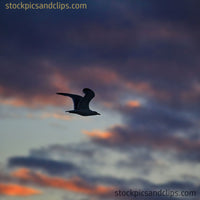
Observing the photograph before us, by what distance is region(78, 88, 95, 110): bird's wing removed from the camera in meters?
47.6

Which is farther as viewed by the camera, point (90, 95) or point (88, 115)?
point (88, 115)

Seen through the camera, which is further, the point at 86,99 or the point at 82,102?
the point at 82,102

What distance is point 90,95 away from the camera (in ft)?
160

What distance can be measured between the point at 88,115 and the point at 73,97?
14.4 feet

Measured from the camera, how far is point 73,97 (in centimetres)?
5025

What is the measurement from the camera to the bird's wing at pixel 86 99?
47638mm

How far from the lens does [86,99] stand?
50.1 m

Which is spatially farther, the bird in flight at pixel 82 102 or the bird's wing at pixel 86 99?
the bird in flight at pixel 82 102

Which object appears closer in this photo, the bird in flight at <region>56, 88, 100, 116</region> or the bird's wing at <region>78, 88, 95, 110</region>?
the bird's wing at <region>78, 88, 95, 110</region>

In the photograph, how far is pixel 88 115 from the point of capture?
5322 centimetres

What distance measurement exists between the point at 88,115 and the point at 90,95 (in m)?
5.34

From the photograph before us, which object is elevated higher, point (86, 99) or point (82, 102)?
point (86, 99)
